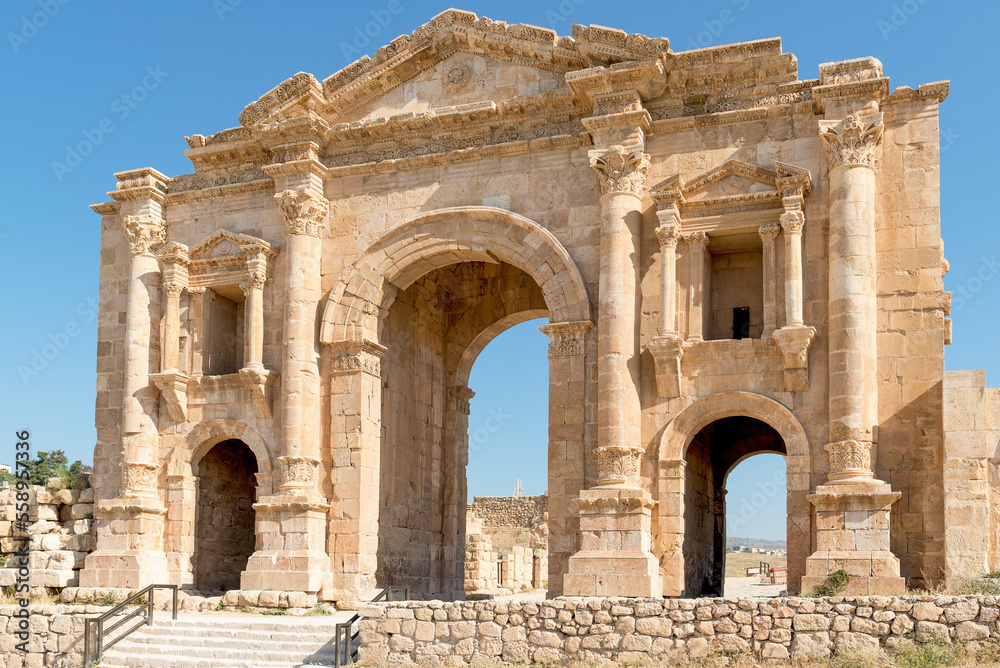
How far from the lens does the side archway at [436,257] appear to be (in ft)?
59.0

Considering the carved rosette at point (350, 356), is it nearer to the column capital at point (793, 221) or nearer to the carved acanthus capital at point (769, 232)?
the carved acanthus capital at point (769, 232)

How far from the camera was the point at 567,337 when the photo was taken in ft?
57.9

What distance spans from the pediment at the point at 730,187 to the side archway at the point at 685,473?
9.47 feet

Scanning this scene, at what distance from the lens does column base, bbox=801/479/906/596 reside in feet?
48.8

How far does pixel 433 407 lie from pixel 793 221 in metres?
8.46

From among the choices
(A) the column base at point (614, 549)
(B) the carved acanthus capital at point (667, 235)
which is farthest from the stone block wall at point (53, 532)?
(B) the carved acanthus capital at point (667, 235)

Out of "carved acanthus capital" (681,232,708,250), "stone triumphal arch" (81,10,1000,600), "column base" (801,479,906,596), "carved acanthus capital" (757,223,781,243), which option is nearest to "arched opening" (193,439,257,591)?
"stone triumphal arch" (81,10,1000,600)

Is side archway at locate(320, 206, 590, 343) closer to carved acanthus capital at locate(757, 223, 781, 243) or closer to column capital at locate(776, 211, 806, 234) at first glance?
carved acanthus capital at locate(757, 223, 781, 243)

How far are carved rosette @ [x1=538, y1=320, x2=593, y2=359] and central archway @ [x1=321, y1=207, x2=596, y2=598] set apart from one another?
2cm

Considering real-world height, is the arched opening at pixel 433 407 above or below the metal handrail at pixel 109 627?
above

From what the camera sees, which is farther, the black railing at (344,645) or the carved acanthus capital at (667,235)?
the carved acanthus capital at (667,235)

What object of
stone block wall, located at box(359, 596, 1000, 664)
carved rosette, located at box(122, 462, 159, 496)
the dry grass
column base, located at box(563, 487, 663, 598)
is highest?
carved rosette, located at box(122, 462, 159, 496)

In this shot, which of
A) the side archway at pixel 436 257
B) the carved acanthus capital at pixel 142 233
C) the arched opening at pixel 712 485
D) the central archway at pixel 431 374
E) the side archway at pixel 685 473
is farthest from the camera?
the carved acanthus capital at pixel 142 233

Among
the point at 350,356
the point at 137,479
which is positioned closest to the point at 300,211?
the point at 350,356
